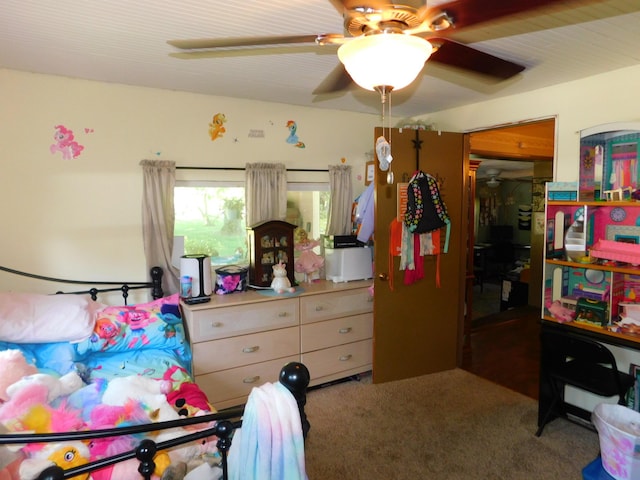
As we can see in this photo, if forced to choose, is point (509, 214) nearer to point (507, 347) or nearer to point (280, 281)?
point (507, 347)

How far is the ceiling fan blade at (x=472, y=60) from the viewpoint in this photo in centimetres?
148

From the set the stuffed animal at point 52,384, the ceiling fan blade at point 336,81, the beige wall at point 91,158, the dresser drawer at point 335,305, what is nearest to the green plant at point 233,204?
the beige wall at point 91,158

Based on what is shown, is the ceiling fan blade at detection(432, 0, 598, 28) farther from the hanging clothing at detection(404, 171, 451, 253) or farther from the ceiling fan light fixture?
the hanging clothing at detection(404, 171, 451, 253)

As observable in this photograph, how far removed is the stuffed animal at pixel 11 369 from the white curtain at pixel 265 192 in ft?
5.92

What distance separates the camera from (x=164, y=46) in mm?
2164

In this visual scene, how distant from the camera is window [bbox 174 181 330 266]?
126 inches

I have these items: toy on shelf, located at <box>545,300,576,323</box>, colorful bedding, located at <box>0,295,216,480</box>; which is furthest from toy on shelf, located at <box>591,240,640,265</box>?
colorful bedding, located at <box>0,295,216,480</box>

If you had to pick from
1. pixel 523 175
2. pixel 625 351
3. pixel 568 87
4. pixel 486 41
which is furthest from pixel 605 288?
pixel 523 175

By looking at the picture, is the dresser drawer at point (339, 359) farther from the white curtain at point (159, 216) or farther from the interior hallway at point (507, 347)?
the white curtain at point (159, 216)

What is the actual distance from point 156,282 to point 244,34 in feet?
5.94

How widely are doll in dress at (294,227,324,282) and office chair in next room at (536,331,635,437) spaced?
1735 mm

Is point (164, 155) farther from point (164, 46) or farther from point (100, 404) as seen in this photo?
point (100, 404)

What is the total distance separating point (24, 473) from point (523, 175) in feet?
25.9

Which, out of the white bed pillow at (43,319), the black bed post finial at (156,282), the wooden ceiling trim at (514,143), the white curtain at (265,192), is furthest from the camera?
the wooden ceiling trim at (514,143)
